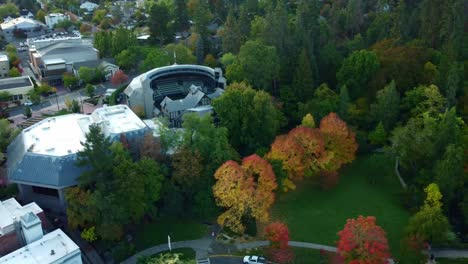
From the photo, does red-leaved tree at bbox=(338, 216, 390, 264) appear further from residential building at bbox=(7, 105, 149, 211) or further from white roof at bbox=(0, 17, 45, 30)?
white roof at bbox=(0, 17, 45, 30)

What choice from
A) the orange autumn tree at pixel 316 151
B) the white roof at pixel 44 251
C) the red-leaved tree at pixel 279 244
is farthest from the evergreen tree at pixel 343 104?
the white roof at pixel 44 251

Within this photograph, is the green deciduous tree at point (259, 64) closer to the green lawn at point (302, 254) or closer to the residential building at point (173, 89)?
the residential building at point (173, 89)

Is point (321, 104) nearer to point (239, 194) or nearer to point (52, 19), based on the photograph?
point (239, 194)

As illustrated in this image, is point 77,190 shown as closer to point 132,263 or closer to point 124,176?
point 124,176

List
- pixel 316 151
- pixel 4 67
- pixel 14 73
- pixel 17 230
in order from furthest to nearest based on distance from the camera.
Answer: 1. pixel 4 67
2. pixel 14 73
3. pixel 316 151
4. pixel 17 230

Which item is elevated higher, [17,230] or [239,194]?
[239,194]

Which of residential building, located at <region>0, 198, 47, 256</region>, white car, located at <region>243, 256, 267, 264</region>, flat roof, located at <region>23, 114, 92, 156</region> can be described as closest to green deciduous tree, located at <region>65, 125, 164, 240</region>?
residential building, located at <region>0, 198, 47, 256</region>

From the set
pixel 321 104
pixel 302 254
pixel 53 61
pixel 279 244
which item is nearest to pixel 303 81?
pixel 321 104
